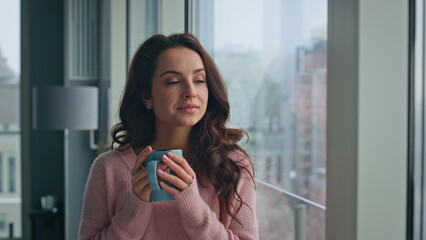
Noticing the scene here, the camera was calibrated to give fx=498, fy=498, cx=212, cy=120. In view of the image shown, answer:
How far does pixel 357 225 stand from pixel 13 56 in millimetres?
4396

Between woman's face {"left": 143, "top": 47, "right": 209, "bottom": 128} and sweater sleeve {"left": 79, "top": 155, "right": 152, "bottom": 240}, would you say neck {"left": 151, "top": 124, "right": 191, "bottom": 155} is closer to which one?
woman's face {"left": 143, "top": 47, "right": 209, "bottom": 128}

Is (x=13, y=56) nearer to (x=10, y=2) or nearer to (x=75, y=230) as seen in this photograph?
(x=10, y=2)

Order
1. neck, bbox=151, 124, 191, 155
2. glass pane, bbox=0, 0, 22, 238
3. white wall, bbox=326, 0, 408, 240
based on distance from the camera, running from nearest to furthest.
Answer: white wall, bbox=326, 0, 408, 240 < neck, bbox=151, 124, 191, 155 < glass pane, bbox=0, 0, 22, 238

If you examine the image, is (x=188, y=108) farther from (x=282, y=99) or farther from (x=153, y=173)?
(x=282, y=99)

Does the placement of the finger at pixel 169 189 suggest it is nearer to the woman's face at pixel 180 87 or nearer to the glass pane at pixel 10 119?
the woman's face at pixel 180 87

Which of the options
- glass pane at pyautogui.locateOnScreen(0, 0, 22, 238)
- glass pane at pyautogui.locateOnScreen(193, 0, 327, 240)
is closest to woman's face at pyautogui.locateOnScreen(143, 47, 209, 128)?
glass pane at pyautogui.locateOnScreen(193, 0, 327, 240)

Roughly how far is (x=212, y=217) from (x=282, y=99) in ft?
1.58

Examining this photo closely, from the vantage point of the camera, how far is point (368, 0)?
100 centimetres

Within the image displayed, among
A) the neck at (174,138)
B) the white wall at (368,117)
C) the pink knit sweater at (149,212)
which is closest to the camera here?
the white wall at (368,117)

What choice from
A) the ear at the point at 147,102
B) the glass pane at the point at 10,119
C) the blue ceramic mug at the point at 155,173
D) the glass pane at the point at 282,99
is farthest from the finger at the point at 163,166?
the glass pane at the point at 10,119

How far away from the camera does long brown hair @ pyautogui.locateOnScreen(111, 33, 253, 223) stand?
1209 millimetres

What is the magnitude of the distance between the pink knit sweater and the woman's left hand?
0.02 metres

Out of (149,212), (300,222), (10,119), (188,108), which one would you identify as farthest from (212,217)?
(10,119)

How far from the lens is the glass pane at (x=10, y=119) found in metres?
4.73
